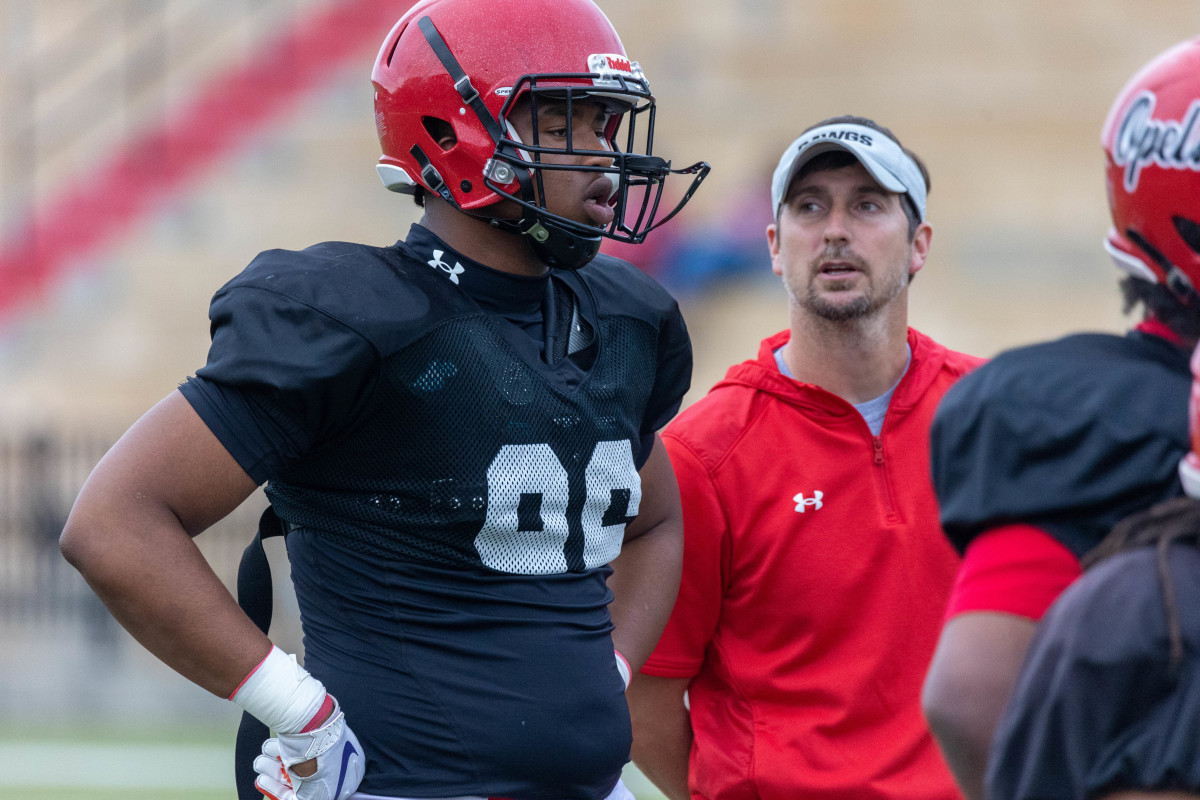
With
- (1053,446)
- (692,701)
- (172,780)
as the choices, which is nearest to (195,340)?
(172,780)

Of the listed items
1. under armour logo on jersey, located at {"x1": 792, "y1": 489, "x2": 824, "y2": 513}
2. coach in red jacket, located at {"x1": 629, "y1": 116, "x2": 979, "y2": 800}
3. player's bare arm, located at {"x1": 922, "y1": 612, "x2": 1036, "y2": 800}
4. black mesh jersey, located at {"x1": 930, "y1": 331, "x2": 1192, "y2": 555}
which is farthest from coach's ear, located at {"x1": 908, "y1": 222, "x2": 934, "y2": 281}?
player's bare arm, located at {"x1": 922, "y1": 612, "x2": 1036, "y2": 800}

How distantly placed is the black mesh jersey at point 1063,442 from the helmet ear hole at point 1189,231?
0.40 ft

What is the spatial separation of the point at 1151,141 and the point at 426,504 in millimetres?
1075

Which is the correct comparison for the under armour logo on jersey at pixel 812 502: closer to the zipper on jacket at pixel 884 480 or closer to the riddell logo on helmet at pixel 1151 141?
the zipper on jacket at pixel 884 480

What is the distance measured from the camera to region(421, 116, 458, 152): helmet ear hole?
2.31 meters

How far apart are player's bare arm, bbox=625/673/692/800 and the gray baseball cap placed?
100 centimetres

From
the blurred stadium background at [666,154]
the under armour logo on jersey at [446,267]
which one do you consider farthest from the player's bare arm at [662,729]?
the blurred stadium background at [666,154]

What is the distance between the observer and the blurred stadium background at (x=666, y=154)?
1032cm

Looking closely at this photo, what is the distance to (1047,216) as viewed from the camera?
34.2 feet

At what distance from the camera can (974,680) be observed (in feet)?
4.40

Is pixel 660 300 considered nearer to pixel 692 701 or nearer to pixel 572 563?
pixel 572 563

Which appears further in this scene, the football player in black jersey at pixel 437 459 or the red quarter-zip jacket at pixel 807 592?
the red quarter-zip jacket at pixel 807 592

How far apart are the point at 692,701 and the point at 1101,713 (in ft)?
5.27

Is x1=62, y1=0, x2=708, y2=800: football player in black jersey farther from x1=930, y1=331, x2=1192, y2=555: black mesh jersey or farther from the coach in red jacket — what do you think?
x1=930, y1=331, x2=1192, y2=555: black mesh jersey
